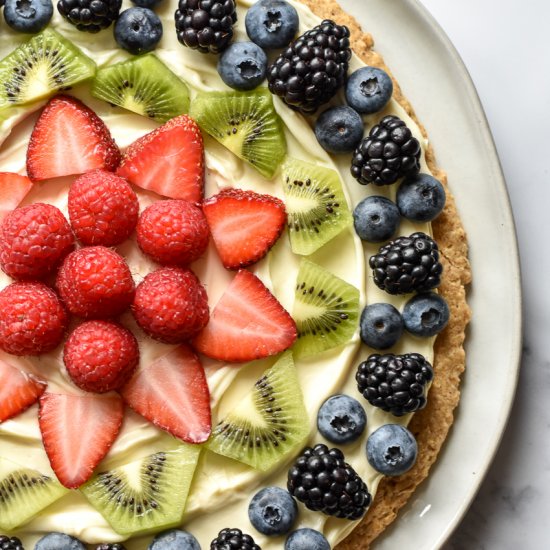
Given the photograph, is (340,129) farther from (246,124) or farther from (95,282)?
(95,282)

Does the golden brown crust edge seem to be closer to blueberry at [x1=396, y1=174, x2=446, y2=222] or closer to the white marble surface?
blueberry at [x1=396, y1=174, x2=446, y2=222]

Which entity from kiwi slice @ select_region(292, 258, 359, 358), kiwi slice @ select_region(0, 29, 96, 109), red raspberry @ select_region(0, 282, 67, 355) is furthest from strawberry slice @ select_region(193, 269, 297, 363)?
kiwi slice @ select_region(0, 29, 96, 109)

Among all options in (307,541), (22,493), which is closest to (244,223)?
(307,541)

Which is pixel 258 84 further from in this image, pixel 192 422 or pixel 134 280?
pixel 192 422

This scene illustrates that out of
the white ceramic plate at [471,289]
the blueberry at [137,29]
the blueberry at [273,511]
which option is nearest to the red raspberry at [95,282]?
the blueberry at [137,29]

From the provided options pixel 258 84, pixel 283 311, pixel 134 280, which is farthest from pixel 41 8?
pixel 283 311
